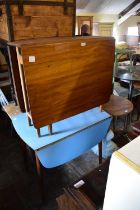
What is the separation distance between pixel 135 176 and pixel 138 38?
7.30 m

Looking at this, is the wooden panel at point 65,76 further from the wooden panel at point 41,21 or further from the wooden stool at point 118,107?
the wooden stool at point 118,107

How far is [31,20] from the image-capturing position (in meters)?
1.26

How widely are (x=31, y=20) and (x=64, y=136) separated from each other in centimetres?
84

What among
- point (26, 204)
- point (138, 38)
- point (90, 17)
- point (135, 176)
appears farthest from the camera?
point (138, 38)

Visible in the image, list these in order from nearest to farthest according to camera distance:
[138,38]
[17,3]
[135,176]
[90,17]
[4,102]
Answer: [135,176], [17,3], [4,102], [90,17], [138,38]

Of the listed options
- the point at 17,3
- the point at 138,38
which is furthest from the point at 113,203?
the point at 138,38

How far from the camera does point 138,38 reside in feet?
22.4

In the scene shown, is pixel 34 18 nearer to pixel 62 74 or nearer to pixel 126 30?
pixel 62 74

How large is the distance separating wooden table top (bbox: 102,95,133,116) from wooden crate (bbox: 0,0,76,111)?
92 centimetres

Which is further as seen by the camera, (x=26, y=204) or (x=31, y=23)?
→ (x=26, y=204)

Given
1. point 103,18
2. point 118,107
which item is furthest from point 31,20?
point 103,18

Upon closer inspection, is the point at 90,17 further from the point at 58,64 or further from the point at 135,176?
the point at 135,176

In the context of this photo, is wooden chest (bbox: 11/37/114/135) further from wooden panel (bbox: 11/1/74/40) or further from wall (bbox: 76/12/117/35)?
wall (bbox: 76/12/117/35)

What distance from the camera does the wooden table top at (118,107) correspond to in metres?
1.93
